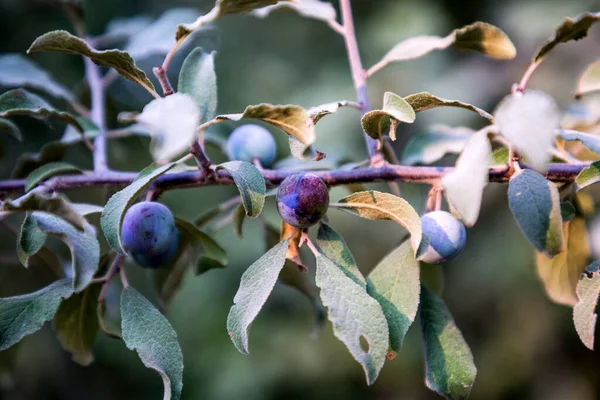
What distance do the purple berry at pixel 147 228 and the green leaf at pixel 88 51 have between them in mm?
157

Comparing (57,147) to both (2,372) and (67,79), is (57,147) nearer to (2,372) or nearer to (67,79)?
(2,372)

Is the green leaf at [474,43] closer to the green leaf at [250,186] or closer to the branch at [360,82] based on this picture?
the branch at [360,82]

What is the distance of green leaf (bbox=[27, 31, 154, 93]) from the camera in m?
0.56

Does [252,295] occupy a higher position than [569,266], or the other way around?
[252,295]

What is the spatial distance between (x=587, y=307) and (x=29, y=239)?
57 centimetres

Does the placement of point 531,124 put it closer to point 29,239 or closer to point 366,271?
point 29,239

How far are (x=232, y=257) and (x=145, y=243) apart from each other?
1.47 meters

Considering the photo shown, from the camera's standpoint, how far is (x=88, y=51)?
1.86 feet

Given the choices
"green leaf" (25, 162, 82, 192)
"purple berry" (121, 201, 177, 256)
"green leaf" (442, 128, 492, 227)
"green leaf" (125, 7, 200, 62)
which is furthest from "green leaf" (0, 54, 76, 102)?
"green leaf" (442, 128, 492, 227)

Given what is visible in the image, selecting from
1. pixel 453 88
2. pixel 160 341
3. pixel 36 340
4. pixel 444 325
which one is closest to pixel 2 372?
pixel 160 341

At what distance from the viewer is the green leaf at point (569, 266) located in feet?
2.60

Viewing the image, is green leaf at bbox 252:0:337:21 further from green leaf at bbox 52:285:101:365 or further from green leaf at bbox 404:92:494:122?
green leaf at bbox 52:285:101:365

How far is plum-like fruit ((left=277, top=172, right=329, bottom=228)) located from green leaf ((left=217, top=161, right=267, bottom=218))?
0.05m

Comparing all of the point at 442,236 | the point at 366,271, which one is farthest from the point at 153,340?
the point at 366,271
